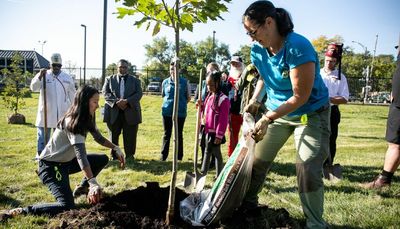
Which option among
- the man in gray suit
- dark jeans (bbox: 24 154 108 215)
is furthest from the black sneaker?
the man in gray suit

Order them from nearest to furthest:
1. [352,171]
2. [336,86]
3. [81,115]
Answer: [81,115] → [336,86] → [352,171]

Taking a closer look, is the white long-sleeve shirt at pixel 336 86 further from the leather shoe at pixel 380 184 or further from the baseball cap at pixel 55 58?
the baseball cap at pixel 55 58

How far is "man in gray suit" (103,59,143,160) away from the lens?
6.07 metres

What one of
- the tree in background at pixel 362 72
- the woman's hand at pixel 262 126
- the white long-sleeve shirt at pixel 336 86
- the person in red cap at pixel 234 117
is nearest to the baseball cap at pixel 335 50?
the white long-sleeve shirt at pixel 336 86

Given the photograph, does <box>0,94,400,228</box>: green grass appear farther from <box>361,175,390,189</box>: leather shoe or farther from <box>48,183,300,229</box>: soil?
<box>48,183,300,229</box>: soil

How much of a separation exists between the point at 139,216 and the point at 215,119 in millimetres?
2153

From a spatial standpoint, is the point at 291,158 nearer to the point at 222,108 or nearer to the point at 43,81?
the point at 222,108

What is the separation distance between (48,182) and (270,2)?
2.80m

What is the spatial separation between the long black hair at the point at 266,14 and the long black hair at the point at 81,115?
6.26 feet

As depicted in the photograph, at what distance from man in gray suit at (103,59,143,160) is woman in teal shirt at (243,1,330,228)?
3562 millimetres

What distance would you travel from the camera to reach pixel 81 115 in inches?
130

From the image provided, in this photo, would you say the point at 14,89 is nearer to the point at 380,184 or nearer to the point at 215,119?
the point at 215,119

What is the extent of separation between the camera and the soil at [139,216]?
2734mm

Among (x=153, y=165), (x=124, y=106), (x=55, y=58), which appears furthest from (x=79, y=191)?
(x=55, y=58)
